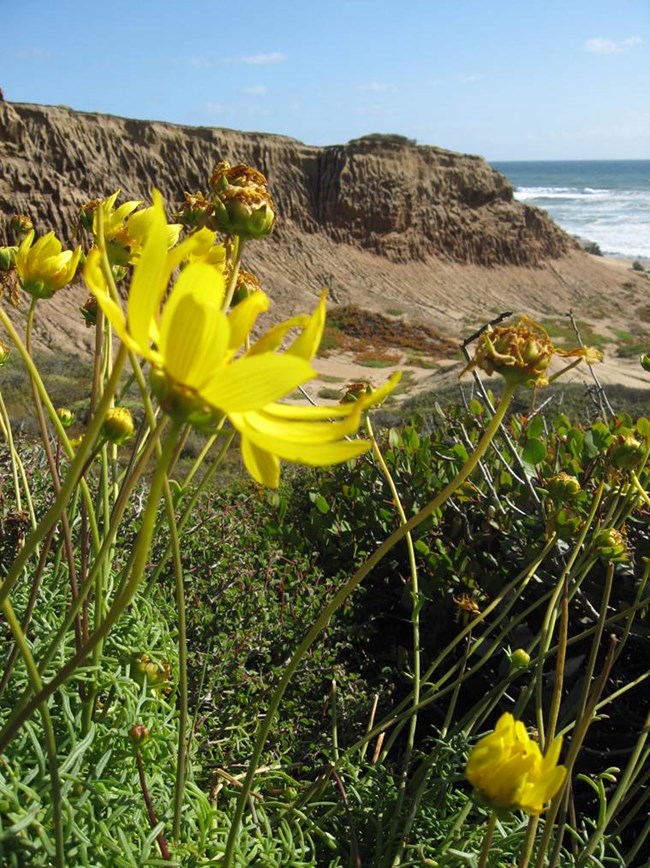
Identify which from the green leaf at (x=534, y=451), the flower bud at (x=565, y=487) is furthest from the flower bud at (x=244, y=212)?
the green leaf at (x=534, y=451)

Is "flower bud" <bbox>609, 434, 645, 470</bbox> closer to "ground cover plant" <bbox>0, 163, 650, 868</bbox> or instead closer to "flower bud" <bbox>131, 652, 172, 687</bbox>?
"ground cover plant" <bbox>0, 163, 650, 868</bbox>

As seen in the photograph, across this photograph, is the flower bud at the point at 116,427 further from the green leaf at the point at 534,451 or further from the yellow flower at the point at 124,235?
the green leaf at the point at 534,451

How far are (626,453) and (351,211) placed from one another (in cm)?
2304

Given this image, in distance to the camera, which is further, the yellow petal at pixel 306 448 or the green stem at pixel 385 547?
the green stem at pixel 385 547

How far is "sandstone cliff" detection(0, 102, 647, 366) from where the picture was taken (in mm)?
17312

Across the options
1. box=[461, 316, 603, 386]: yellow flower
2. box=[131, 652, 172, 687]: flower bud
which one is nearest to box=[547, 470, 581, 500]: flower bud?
box=[461, 316, 603, 386]: yellow flower

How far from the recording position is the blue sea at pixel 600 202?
1671 inches

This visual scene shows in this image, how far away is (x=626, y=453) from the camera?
4.01 ft

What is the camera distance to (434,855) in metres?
1.19

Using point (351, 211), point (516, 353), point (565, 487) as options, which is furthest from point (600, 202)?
point (516, 353)

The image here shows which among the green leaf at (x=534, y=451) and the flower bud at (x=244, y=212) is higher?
the flower bud at (x=244, y=212)

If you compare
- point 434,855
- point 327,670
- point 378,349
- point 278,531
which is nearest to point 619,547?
point 434,855

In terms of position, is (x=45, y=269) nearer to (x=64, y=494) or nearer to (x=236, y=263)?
(x=236, y=263)

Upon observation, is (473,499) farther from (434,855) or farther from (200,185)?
(200,185)
